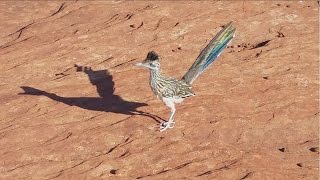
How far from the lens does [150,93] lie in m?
11.3

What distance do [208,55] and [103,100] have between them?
2.00 metres

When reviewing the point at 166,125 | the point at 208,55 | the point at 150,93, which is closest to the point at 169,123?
the point at 166,125

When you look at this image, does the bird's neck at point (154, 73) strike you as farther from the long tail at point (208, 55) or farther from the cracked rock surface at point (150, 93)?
the cracked rock surface at point (150, 93)

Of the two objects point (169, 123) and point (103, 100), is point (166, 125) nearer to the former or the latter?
point (169, 123)

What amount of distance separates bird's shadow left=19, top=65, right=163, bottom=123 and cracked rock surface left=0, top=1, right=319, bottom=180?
20mm

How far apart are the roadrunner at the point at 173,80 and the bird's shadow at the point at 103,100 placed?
0.65 metres

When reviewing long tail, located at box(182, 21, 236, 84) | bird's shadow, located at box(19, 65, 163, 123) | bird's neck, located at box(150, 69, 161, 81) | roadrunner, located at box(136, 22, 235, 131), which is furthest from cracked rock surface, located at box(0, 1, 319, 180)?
bird's neck, located at box(150, 69, 161, 81)

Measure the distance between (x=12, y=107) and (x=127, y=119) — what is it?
198cm

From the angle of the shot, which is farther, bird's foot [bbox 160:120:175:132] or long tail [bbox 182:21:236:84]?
long tail [bbox 182:21:236:84]

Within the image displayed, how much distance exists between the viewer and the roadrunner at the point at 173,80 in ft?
30.8

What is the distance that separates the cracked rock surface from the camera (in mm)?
9008

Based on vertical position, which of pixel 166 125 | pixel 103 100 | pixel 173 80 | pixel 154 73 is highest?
pixel 154 73

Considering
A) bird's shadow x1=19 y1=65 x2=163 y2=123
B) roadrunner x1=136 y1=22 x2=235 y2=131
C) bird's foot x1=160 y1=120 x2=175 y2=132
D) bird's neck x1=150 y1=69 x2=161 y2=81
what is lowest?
bird's foot x1=160 y1=120 x2=175 y2=132

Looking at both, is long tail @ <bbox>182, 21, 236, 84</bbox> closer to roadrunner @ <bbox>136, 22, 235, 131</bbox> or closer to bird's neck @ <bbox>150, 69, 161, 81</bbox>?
roadrunner @ <bbox>136, 22, 235, 131</bbox>
